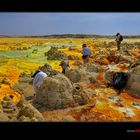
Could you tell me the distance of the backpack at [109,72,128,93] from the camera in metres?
5.93

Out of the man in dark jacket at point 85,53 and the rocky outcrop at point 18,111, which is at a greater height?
the man in dark jacket at point 85,53

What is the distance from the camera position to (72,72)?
5840 mm

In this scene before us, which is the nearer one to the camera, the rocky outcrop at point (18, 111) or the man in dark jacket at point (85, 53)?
the rocky outcrop at point (18, 111)

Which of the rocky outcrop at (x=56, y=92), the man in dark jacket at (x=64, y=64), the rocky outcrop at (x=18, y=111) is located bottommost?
the rocky outcrop at (x=18, y=111)

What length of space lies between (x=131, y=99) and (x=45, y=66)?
97 cm

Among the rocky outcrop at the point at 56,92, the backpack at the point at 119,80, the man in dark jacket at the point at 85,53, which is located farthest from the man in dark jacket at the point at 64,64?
the backpack at the point at 119,80

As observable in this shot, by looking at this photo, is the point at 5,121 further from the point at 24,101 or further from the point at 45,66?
the point at 45,66

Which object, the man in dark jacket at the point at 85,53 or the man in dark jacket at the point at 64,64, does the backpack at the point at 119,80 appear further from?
the man in dark jacket at the point at 64,64

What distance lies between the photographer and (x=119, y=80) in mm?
5977

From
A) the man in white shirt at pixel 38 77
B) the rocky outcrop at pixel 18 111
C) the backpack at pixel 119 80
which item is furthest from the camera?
the backpack at pixel 119 80

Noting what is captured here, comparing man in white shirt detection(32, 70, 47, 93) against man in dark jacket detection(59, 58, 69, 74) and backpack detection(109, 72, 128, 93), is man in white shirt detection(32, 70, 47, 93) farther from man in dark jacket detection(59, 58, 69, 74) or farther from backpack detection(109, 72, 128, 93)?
backpack detection(109, 72, 128, 93)

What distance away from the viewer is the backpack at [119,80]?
5.93m
